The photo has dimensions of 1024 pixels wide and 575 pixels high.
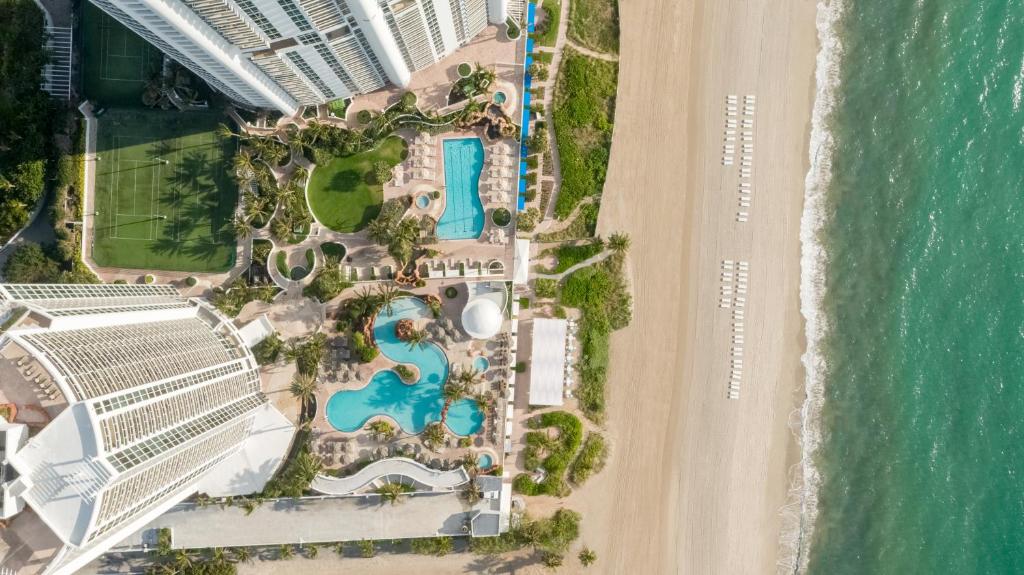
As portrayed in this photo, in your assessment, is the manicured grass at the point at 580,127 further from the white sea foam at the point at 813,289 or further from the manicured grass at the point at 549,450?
the white sea foam at the point at 813,289

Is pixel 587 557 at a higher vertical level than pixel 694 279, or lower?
lower

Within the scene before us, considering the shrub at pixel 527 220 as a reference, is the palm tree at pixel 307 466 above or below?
below

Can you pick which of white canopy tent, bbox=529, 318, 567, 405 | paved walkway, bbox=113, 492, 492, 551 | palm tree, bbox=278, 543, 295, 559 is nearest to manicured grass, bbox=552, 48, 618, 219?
white canopy tent, bbox=529, 318, 567, 405

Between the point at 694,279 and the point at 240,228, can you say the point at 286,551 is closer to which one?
the point at 240,228

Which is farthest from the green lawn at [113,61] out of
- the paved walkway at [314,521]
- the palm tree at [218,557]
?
the palm tree at [218,557]

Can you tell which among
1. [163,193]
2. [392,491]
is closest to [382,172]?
[163,193]

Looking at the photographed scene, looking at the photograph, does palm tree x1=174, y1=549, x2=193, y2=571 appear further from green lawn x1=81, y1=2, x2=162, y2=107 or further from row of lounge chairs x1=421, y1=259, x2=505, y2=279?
green lawn x1=81, y1=2, x2=162, y2=107
